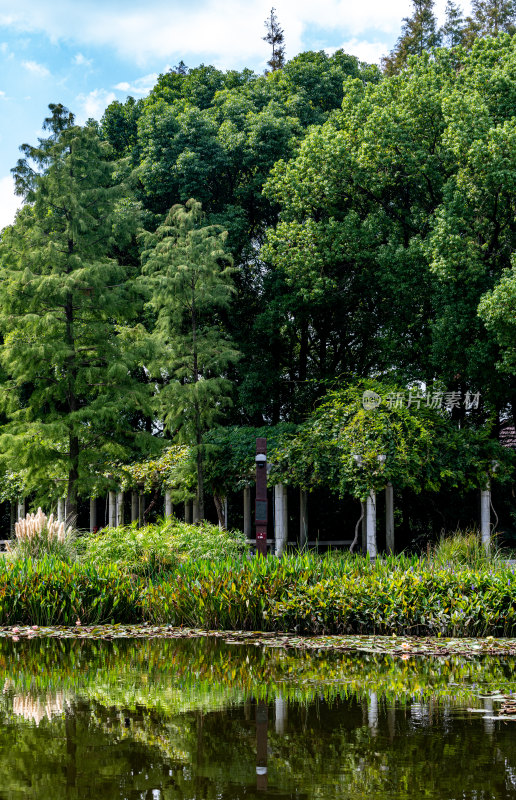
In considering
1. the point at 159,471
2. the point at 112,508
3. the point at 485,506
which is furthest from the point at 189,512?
the point at 485,506

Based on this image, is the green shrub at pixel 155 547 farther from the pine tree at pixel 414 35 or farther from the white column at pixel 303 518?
the pine tree at pixel 414 35

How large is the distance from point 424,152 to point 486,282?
12.6ft

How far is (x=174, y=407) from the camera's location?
2202 centimetres

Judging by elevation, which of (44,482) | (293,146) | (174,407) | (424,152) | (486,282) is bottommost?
(44,482)

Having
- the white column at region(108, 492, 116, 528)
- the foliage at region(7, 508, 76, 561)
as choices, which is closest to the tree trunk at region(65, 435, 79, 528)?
the foliage at region(7, 508, 76, 561)

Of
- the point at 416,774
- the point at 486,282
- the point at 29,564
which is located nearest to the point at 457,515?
the point at 486,282

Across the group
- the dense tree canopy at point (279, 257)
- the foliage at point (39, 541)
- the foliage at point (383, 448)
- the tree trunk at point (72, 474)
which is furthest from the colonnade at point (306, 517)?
the foliage at point (39, 541)

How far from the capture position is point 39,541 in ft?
47.3

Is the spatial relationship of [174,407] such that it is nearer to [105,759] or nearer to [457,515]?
[457,515]

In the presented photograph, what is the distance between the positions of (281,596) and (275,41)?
3290cm

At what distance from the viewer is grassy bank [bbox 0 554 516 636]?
10.9m

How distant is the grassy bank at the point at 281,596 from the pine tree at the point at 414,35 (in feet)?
96.9

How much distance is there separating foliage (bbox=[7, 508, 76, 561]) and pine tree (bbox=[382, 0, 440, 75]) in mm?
28321

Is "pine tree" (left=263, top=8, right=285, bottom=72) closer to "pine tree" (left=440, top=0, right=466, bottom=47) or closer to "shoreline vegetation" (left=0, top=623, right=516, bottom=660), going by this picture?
"pine tree" (left=440, top=0, right=466, bottom=47)
